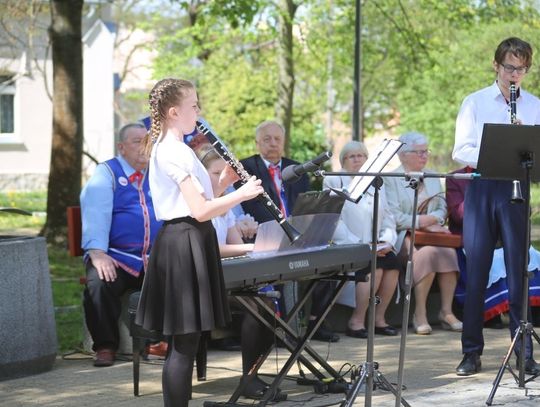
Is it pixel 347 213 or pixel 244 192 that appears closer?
pixel 244 192

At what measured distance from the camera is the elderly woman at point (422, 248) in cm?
962

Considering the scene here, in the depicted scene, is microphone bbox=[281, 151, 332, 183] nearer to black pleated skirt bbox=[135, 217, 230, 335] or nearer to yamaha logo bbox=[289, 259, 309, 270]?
black pleated skirt bbox=[135, 217, 230, 335]

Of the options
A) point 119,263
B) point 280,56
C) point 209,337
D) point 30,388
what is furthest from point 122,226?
point 280,56

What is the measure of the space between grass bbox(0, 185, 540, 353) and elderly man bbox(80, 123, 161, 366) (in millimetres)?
630

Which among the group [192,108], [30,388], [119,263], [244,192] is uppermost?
[192,108]

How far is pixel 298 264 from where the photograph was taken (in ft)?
19.8

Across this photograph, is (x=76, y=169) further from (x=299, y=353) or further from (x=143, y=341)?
(x=299, y=353)

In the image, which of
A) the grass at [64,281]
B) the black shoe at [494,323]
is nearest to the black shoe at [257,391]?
the grass at [64,281]

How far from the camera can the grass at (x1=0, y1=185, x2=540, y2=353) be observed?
30.7ft

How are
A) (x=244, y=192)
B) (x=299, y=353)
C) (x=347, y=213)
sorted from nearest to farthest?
(x=244, y=192), (x=299, y=353), (x=347, y=213)

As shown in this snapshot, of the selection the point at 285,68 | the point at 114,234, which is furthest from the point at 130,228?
the point at 285,68

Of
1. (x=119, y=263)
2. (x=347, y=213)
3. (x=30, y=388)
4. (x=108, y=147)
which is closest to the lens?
(x=30, y=388)

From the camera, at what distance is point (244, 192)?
17.6 ft

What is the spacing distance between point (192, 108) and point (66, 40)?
923 centimetres
